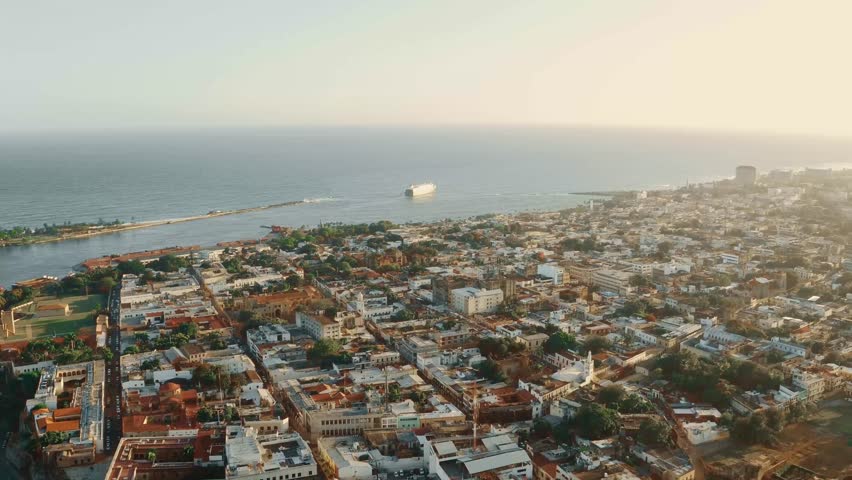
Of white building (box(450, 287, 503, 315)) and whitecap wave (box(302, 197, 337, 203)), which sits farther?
whitecap wave (box(302, 197, 337, 203))

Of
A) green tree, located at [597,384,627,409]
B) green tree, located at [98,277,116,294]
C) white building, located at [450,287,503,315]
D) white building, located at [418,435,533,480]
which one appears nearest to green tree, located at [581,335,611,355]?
green tree, located at [597,384,627,409]

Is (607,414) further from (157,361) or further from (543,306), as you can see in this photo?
(157,361)

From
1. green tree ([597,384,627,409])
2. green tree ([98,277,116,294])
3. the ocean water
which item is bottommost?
the ocean water

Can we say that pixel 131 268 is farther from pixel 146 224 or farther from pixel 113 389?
pixel 146 224

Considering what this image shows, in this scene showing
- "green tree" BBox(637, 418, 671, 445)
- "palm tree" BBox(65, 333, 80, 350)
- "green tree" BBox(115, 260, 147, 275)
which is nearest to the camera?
"green tree" BBox(637, 418, 671, 445)

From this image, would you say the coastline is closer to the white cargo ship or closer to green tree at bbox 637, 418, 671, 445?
the white cargo ship

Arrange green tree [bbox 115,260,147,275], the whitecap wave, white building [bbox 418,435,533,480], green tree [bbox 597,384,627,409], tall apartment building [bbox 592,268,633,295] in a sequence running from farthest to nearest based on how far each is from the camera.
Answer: the whitecap wave, green tree [bbox 115,260,147,275], tall apartment building [bbox 592,268,633,295], green tree [bbox 597,384,627,409], white building [bbox 418,435,533,480]

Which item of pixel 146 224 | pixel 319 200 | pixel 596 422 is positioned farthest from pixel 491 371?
pixel 319 200

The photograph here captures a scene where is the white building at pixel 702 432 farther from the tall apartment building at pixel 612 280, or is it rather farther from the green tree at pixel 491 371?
the tall apartment building at pixel 612 280
